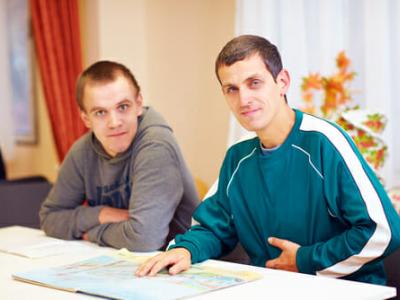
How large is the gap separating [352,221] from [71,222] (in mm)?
1098

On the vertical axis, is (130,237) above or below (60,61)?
below

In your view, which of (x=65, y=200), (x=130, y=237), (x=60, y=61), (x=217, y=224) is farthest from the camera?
(x=60, y=61)

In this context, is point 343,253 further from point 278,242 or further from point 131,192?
point 131,192

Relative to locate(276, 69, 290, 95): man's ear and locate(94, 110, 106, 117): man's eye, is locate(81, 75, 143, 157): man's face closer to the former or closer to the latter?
locate(94, 110, 106, 117): man's eye

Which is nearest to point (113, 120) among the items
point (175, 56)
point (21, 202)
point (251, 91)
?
point (251, 91)

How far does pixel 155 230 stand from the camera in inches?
90.4

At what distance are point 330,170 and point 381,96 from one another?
4.63ft

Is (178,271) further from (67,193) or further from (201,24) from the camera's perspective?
(201,24)

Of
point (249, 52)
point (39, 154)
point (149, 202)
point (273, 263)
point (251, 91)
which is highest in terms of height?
point (249, 52)

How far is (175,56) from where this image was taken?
434cm

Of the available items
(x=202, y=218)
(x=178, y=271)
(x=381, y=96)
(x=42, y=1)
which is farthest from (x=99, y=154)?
(x=42, y=1)

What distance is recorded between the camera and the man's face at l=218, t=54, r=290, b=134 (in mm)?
1891

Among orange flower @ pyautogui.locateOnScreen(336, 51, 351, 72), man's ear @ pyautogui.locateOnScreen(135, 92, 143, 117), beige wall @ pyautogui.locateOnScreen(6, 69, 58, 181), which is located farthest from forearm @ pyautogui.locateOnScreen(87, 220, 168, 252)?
beige wall @ pyautogui.locateOnScreen(6, 69, 58, 181)

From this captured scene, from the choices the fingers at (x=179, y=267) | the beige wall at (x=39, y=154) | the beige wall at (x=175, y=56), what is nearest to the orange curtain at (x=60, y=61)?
the beige wall at (x=175, y=56)
